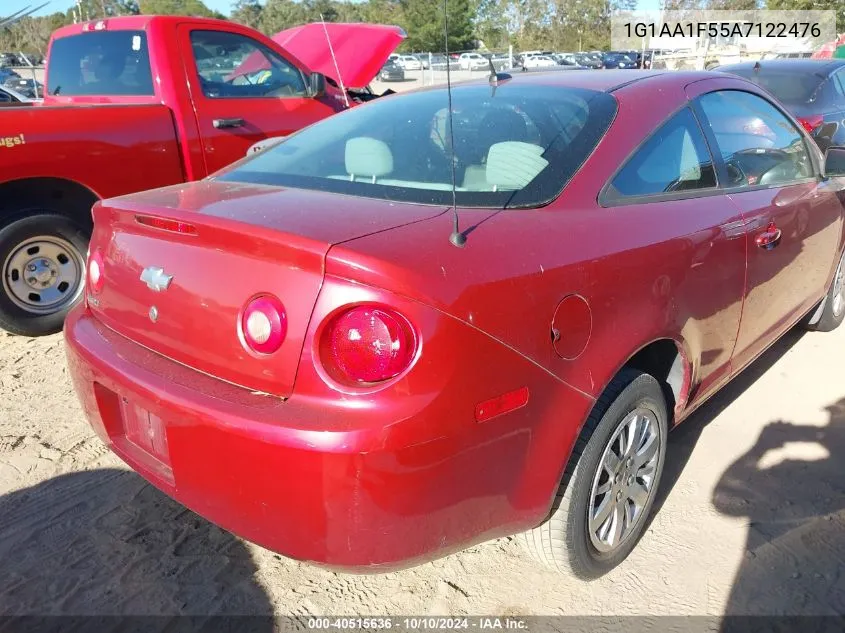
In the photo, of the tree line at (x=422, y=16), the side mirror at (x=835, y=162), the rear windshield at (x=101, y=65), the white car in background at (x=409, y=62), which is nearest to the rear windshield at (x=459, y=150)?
the side mirror at (x=835, y=162)

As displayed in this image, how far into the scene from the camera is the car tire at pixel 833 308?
438 centimetres

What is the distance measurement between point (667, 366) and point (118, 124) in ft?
12.0

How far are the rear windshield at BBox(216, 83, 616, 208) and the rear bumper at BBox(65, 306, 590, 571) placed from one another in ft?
2.29

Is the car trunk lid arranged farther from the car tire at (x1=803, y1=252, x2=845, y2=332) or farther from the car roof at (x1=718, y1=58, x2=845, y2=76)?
the car roof at (x1=718, y1=58, x2=845, y2=76)

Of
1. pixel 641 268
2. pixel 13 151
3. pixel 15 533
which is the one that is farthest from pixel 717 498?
pixel 13 151

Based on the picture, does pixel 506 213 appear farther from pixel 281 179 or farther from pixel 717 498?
pixel 717 498

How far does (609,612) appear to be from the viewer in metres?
2.31

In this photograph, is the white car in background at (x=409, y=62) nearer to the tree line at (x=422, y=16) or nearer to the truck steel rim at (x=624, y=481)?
the tree line at (x=422, y=16)

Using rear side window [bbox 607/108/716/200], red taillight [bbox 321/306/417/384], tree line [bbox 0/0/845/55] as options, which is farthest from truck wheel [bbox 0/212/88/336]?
tree line [bbox 0/0/845/55]

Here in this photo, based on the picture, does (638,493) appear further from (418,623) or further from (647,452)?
(418,623)

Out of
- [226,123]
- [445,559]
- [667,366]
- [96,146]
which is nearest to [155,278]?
[445,559]

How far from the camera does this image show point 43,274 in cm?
445

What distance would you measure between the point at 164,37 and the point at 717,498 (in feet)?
15.0

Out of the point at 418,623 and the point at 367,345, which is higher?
the point at 367,345
